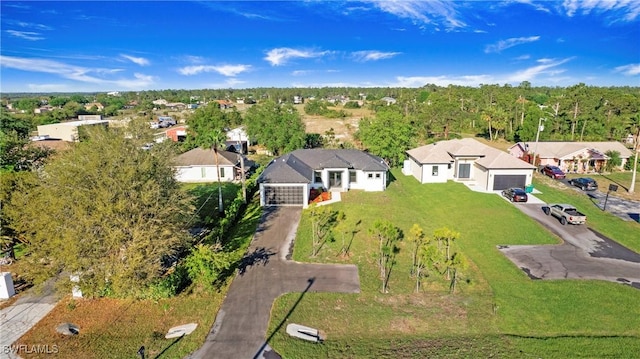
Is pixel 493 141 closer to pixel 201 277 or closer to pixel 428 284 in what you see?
pixel 428 284

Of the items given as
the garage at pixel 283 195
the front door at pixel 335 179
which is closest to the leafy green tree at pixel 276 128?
the front door at pixel 335 179

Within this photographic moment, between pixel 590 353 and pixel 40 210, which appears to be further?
pixel 40 210

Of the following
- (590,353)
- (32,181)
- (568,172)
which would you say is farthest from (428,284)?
(568,172)

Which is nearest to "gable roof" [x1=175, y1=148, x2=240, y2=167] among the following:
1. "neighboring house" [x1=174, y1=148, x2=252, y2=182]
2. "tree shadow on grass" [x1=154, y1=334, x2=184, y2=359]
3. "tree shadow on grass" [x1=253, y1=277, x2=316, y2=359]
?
"neighboring house" [x1=174, y1=148, x2=252, y2=182]

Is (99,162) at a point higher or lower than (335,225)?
higher

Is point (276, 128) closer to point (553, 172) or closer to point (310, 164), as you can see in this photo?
point (310, 164)
